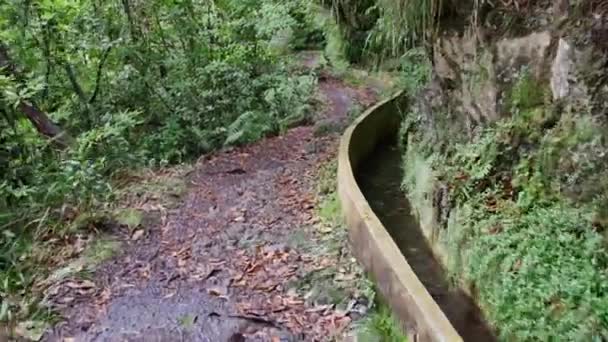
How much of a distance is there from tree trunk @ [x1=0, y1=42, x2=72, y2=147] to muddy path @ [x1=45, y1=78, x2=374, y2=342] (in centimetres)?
195

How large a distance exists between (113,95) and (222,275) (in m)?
5.81

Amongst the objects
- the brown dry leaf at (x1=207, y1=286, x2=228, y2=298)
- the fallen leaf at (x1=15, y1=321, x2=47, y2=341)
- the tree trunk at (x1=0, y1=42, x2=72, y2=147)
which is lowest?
the fallen leaf at (x1=15, y1=321, x2=47, y2=341)

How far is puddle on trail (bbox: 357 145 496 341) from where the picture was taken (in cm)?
485

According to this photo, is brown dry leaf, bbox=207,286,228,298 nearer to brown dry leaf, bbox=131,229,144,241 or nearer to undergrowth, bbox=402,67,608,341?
brown dry leaf, bbox=131,229,144,241

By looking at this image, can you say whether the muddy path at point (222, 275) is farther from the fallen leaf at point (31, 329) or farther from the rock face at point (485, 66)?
the rock face at point (485, 66)

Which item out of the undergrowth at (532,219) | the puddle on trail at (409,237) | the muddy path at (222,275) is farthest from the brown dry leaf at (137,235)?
the undergrowth at (532,219)

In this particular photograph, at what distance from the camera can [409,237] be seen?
657 centimetres

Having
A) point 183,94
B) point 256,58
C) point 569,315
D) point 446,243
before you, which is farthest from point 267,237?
point 256,58

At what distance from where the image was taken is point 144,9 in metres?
10.9

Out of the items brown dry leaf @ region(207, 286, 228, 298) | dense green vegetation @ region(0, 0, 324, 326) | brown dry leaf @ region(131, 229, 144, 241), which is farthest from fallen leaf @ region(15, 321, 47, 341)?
brown dry leaf @ region(131, 229, 144, 241)

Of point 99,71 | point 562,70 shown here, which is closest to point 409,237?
point 562,70

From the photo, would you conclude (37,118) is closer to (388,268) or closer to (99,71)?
(99,71)

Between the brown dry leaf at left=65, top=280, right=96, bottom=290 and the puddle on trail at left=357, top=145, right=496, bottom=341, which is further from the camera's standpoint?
the brown dry leaf at left=65, top=280, right=96, bottom=290

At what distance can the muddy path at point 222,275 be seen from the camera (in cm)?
447
